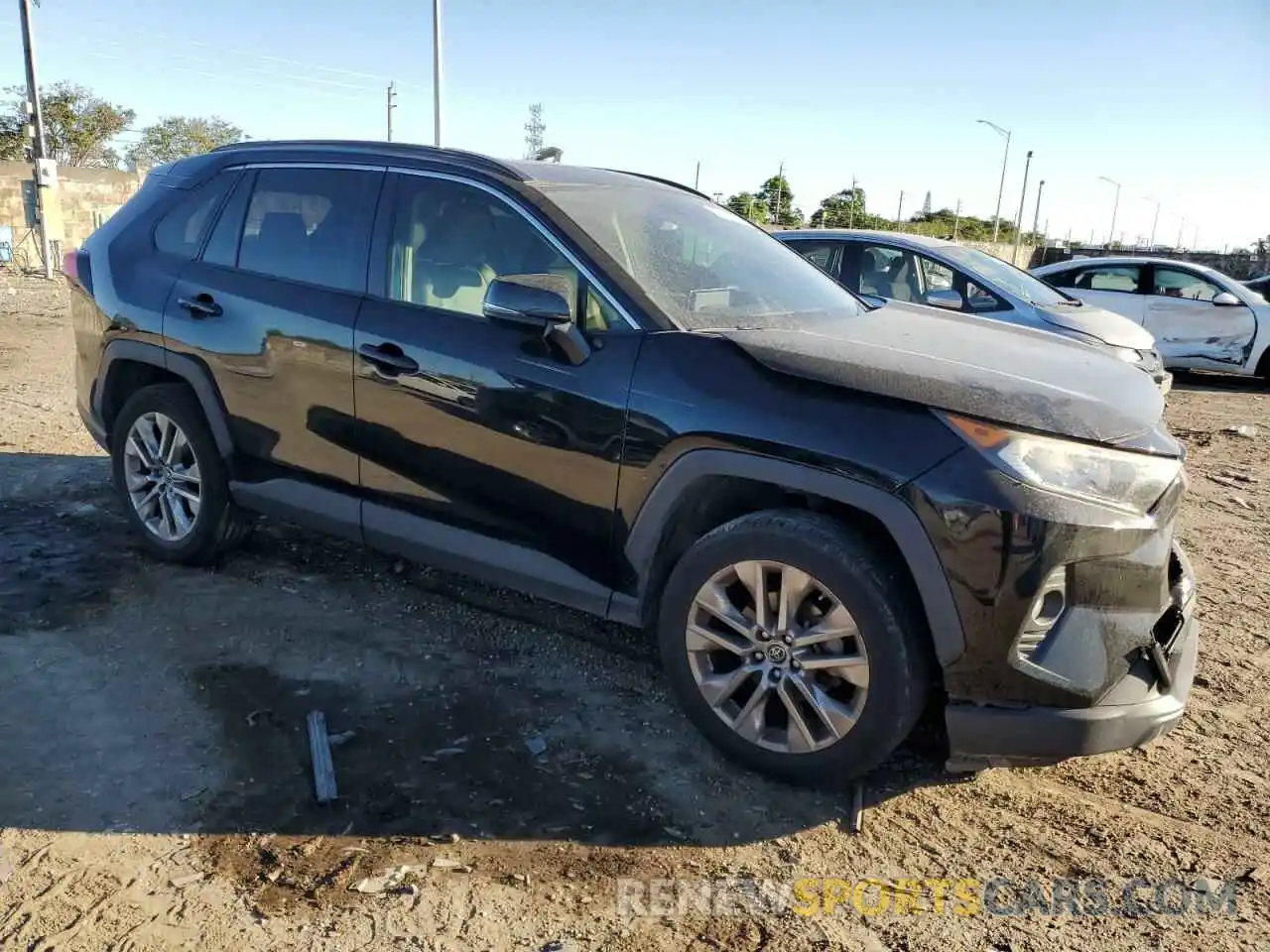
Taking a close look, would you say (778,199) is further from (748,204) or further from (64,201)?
(64,201)

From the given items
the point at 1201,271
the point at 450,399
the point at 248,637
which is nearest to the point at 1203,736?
the point at 450,399

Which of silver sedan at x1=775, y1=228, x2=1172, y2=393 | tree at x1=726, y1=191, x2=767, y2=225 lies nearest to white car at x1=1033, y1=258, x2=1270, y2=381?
silver sedan at x1=775, y1=228, x2=1172, y2=393

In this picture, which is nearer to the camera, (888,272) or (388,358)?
(388,358)

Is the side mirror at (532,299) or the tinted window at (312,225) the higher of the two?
the tinted window at (312,225)

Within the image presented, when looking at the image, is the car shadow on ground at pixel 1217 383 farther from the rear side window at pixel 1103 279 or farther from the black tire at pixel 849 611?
the black tire at pixel 849 611

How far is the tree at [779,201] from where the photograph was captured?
43.2 m

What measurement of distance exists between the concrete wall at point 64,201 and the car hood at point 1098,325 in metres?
21.5

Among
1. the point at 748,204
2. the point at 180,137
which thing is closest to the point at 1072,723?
the point at 748,204

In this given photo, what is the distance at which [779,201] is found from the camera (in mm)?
43031

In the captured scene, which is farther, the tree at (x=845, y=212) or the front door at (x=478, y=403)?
the tree at (x=845, y=212)

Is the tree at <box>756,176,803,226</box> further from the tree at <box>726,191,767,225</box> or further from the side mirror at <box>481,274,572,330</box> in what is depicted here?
the side mirror at <box>481,274,572,330</box>

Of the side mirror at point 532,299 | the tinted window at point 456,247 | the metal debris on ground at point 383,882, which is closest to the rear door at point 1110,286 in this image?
the tinted window at point 456,247

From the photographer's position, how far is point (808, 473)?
2895 millimetres

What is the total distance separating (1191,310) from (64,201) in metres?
24.6
